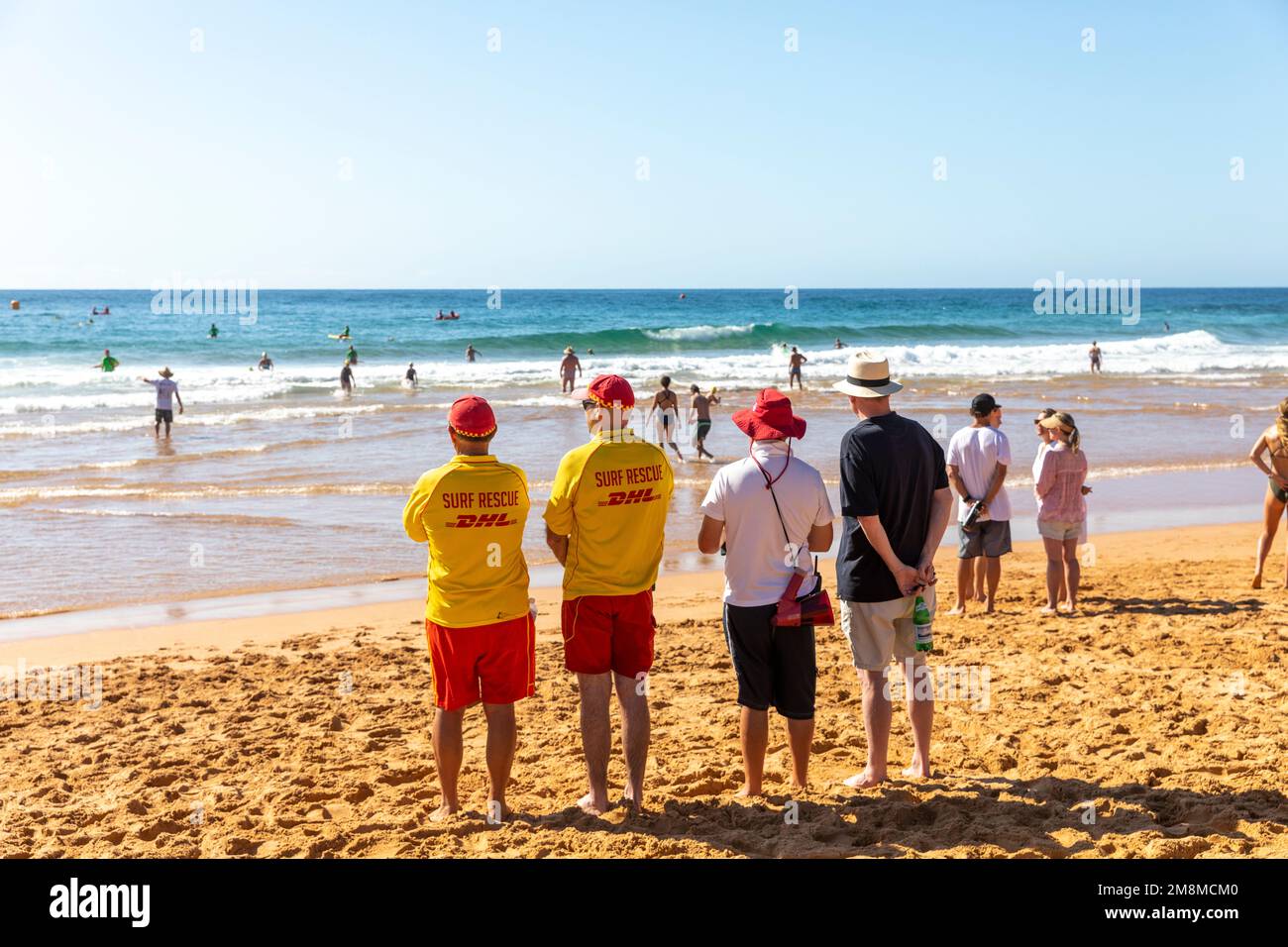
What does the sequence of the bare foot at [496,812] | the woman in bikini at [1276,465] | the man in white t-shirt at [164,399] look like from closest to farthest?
the bare foot at [496,812], the woman in bikini at [1276,465], the man in white t-shirt at [164,399]

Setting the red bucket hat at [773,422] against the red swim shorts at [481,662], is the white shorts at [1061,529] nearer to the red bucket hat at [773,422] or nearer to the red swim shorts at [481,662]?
the red bucket hat at [773,422]

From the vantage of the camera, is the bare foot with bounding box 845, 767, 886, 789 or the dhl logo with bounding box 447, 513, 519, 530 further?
the bare foot with bounding box 845, 767, 886, 789

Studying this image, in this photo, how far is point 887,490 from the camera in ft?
14.5

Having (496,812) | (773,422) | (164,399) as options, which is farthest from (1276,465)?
(164,399)

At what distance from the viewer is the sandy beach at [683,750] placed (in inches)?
167

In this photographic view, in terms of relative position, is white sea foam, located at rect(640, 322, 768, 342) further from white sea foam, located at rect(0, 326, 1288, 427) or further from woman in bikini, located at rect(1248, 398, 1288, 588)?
woman in bikini, located at rect(1248, 398, 1288, 588)

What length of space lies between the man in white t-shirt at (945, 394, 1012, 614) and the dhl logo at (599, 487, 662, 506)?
4021mm

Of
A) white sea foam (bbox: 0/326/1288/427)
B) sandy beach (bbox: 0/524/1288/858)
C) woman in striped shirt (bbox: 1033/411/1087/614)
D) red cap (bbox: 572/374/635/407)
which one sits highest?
white sea foam (bbox: 0/326/1288/427)

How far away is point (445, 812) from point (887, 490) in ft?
7.71

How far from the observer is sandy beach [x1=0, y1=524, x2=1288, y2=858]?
425 cm

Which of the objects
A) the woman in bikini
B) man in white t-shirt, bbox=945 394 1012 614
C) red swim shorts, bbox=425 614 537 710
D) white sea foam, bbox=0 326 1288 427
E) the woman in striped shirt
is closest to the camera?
red swim shorts, bbox=425 614 537 710

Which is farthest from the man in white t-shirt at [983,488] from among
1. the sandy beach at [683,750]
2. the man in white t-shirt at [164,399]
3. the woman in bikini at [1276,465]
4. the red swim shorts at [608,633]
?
the man in white t-shirt at [164,399]

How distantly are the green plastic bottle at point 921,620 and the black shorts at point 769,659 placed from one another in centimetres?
48

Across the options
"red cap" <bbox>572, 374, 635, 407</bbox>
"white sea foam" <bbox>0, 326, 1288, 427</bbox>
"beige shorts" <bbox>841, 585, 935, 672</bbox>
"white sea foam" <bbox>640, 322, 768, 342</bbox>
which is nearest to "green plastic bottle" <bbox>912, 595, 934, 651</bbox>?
"beige shorts" <bbox>841, 585, 935, 672</bbox>
